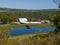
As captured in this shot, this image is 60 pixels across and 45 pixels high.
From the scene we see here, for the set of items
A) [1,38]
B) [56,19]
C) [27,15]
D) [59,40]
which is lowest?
[27,15]

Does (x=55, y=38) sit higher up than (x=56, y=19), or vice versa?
(x=55, y=38)

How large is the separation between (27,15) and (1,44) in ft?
399

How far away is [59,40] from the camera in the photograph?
3.96 meters

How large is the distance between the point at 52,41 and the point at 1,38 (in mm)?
869

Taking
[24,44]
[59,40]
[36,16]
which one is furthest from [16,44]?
[36,16]

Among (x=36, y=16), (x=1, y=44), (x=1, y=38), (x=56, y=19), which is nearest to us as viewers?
(x=1, y=44)

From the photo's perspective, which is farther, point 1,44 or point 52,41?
point 52,41

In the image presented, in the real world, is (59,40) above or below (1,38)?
below

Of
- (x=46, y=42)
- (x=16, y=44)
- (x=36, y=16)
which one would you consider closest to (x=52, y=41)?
(x=46, y=42)

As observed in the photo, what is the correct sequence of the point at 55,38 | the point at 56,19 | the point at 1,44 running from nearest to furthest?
the point at 1,44 < the point at 55,38 < the point at 56,19

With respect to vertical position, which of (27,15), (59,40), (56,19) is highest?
(59,40)

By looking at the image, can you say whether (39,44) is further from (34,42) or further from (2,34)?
(2,34)

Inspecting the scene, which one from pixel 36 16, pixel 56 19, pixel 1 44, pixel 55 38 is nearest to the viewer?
pixel 1 44

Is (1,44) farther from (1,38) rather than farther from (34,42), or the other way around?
(34,42)
